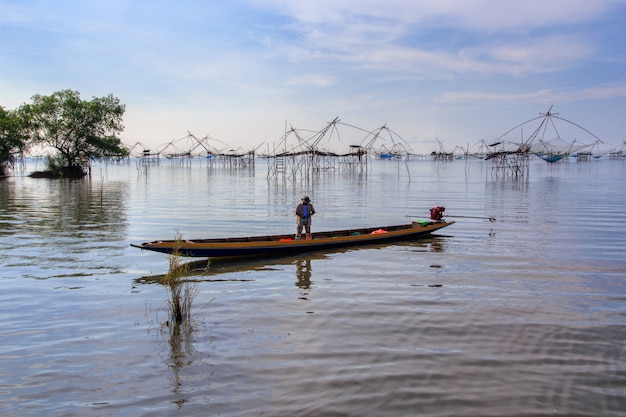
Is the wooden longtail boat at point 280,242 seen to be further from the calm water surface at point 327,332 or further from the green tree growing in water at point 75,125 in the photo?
the green tree growing in water at point 75,125

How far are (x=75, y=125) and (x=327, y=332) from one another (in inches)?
1626

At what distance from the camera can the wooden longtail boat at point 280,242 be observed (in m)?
9.63

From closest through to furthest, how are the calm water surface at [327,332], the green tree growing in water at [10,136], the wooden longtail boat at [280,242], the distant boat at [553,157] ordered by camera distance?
1. the calm water surface at [327,332]
2. the wooden longtail boat at [280,242]
3. the green tree growing in water at [10,136]
4. the distant boat at [553,157]

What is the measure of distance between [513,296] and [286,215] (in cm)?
1216

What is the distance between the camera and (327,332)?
6.30 meters

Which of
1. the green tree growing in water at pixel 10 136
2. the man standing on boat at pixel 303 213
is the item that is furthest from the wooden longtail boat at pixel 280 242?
the green tree growing in water at pixel 10 136

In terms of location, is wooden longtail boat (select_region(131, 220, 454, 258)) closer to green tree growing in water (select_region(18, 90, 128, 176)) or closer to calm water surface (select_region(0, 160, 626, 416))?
calm water surface (select_region(0, 160, 626, 416))

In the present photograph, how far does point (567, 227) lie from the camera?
15656 mm

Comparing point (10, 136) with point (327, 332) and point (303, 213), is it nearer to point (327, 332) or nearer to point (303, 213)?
point (303, 213)

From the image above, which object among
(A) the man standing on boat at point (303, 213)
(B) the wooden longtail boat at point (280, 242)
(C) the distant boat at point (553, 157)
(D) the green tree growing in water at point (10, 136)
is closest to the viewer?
(B) the wooden longtail boat at point (280, 242)

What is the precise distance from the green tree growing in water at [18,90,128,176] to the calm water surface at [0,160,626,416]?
31361 mm

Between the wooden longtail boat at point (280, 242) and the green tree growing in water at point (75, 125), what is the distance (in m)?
35.0

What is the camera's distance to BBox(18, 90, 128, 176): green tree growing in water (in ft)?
131

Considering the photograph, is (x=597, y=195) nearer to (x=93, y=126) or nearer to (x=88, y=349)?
(x=88, y=349)
